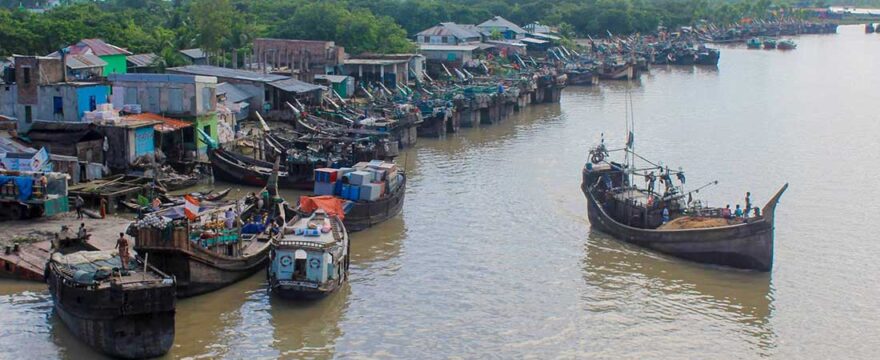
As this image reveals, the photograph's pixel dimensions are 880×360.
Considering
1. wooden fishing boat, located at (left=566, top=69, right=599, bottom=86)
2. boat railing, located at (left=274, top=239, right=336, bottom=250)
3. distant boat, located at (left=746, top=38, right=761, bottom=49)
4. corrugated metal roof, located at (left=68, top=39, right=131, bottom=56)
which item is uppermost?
distant boat, located at (left=746, top=38, right=761, bottom=49)

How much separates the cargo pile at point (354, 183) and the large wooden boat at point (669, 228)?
21.3 ft

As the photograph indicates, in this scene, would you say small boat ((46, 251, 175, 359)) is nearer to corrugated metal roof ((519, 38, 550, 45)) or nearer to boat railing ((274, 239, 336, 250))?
boat railing ((274, 239, 336, 250))

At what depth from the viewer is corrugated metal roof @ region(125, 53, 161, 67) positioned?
55.9 m

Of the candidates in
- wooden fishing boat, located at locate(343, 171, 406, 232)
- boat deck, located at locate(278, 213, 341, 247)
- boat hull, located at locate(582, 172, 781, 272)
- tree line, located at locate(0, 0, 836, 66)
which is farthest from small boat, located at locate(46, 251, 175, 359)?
tree line, located at locate(0, 0, 836, 66)

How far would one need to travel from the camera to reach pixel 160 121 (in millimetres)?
39469

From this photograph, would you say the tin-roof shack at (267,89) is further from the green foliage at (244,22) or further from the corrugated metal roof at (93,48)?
the green foliage at (244,22)

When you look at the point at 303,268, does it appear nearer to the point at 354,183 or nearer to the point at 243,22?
the point at 354,183

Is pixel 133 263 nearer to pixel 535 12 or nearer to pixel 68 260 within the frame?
pixel 68 260

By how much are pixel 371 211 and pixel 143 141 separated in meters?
9.76

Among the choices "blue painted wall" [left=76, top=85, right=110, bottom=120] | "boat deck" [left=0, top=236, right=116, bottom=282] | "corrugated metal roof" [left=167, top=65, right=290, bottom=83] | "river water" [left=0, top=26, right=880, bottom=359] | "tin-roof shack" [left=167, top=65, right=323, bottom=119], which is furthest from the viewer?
"corrugated metal roof" [left=167, top=65, right=290, bottom=83]

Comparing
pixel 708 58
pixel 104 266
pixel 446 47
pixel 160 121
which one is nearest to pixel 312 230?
pixel 104 266

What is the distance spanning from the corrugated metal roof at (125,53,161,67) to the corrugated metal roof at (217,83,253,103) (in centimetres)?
749

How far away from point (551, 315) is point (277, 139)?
20.2 m

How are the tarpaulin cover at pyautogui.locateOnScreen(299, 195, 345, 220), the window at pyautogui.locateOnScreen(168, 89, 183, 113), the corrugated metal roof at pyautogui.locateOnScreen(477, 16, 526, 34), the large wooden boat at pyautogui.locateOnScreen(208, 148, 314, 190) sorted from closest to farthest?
the tarpaulin cover at pyautogui.locateOnScreen(299, 195, 345, 220) → the large wooden boat at pyautogui.locateOnScreen(208, 148, 314, 190) → the window at pyautogui.locateOnScreen(168, 89, 183, 113) → the corrugated metal roof at pyautogui.locateOnScreen(477, 16, 526, 34)
